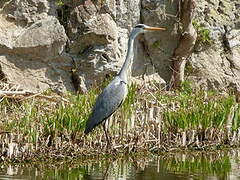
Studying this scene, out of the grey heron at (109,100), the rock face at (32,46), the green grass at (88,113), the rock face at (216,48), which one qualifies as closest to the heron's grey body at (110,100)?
the grey heron at (109,100)

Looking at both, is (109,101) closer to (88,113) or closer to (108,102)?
(108,102)

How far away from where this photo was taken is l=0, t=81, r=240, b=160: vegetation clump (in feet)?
33.4

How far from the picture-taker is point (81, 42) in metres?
17.0

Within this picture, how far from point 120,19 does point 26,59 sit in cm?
276

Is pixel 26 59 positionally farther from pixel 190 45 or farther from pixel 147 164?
pixel 147 164

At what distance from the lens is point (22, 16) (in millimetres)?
16766

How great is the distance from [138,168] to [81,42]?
7.43 m

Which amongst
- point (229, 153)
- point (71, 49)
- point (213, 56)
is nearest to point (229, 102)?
point (229, 153)

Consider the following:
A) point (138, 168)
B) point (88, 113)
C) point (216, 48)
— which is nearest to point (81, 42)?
point (216, 48)

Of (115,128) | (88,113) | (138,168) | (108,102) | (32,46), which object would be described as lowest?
(138,168)

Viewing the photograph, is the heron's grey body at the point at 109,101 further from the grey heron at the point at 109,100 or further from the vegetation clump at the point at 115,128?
the vegetation clump at the point at 115,128

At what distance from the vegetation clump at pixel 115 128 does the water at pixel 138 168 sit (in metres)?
0.22

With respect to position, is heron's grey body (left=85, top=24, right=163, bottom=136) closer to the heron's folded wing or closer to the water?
the heron's folded wing

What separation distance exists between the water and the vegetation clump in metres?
0.22
